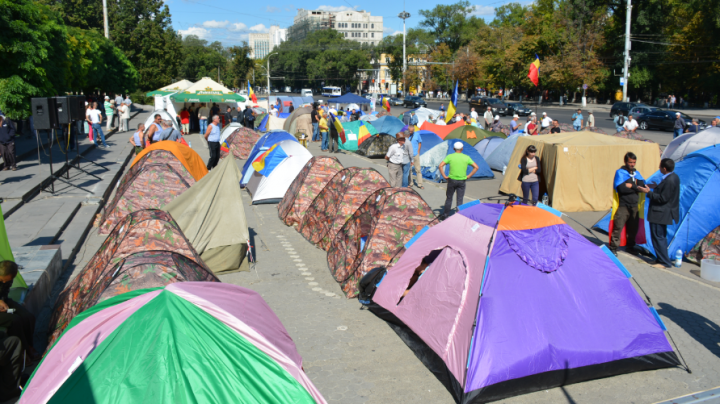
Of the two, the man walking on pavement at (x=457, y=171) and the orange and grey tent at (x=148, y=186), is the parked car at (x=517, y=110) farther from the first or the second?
the orange and grey tent at (x=148, y=186)

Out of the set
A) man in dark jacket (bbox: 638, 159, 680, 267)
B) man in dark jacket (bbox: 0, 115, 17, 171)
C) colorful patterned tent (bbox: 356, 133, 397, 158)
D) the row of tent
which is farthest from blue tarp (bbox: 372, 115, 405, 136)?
the row of tent

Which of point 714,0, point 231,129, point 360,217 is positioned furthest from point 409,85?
point 360,217

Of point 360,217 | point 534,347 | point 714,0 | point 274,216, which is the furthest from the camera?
point 714,0

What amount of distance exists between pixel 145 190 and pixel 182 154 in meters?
1.72

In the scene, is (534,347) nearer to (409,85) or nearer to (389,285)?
(389,285)

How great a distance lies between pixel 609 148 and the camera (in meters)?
12.0

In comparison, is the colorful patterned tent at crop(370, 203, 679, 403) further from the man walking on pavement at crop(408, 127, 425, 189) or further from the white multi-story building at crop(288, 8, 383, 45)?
the white multi-story building at crop(288, 8, 383, 45)

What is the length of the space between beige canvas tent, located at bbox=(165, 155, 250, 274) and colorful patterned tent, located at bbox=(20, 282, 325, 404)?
3.99 m

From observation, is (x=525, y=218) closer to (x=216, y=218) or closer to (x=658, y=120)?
(x=216, y=218)

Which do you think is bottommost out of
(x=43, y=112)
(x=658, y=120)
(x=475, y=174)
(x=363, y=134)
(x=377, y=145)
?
(x=475, y=174)

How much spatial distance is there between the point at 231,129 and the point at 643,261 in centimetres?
1619

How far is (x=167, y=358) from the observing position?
11.4 feet

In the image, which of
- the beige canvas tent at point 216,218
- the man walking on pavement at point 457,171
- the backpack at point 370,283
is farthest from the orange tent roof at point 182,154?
the backpack at point 370,283

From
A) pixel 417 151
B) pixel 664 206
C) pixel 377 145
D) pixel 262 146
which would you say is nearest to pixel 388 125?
A: pixel 377 145
